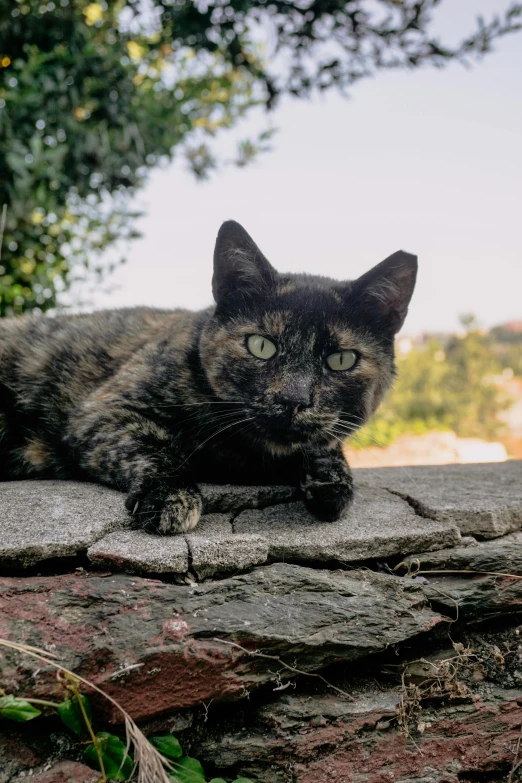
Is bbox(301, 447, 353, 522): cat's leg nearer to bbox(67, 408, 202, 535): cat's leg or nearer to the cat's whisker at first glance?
the cat's whisker

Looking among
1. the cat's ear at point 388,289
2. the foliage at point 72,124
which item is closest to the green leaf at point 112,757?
the cat's ear at point 388,289

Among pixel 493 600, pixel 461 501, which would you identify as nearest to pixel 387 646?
pixel 493 600

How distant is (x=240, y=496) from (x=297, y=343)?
2.19 feet

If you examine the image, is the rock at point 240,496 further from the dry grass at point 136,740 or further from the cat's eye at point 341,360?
the dry grass at point 136,740

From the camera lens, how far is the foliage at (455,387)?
16.7 m

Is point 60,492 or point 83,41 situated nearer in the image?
point 60,492

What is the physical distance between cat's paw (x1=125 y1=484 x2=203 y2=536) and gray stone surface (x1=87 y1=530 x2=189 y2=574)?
10cm

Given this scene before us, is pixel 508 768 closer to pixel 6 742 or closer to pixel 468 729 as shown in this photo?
pixel 468 729

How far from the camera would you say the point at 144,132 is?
16.8 ft

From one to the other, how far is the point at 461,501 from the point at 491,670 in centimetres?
77

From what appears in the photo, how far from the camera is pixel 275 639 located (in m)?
1.95

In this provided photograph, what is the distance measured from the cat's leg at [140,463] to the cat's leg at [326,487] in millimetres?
448

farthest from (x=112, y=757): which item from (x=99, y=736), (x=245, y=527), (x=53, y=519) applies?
(x=245, y=527)

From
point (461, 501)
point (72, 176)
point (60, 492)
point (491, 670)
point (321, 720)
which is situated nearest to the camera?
point (321, 720)
